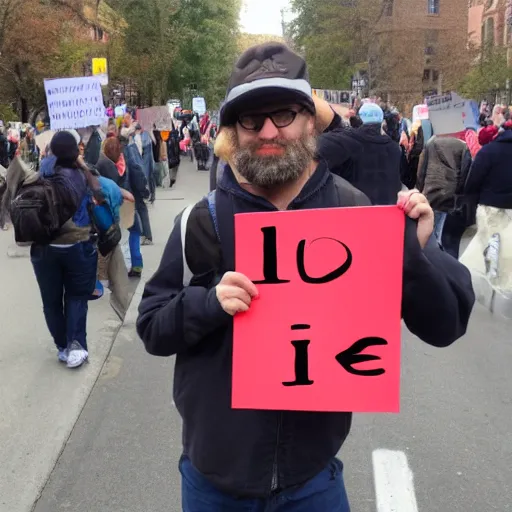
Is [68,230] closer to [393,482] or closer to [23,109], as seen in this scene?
[393,482]

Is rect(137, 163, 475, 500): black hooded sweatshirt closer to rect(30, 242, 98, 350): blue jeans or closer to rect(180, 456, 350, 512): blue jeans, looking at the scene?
rect(180, 456, 350, 512): blue jeans

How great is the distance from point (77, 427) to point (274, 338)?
9.64 feet

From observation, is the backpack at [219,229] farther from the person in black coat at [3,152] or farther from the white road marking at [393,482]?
the person in black coat at [3,152]

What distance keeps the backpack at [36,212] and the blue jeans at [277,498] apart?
299 centimetres

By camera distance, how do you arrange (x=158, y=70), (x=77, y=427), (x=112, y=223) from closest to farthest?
(x=77, y=427)
(x=112, y=223)
(x=158, y=70)

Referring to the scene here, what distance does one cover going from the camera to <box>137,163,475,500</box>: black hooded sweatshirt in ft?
6.03

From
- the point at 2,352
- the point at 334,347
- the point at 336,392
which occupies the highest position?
the point at 334,347

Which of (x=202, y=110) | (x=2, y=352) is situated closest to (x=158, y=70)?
(x=202, y=110)

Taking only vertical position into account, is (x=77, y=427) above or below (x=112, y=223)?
below

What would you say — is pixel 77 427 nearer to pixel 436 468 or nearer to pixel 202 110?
pixel 436 468

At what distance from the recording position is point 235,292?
1735mm

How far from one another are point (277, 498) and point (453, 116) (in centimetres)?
829

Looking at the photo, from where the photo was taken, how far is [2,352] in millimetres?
5680

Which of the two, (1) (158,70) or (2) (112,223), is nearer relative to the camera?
(2) (112,223)
